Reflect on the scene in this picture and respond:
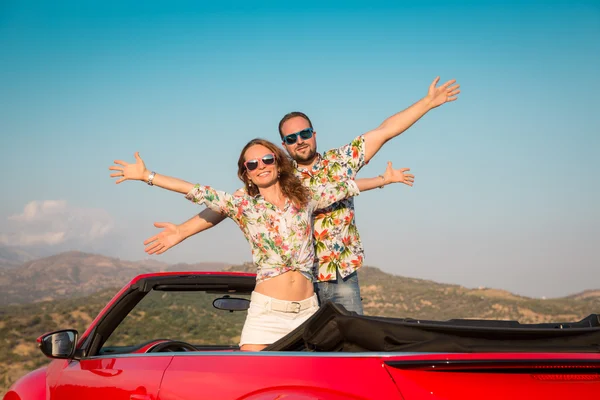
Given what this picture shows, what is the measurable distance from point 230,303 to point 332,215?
0.91 m

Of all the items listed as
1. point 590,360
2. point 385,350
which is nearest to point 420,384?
point 385,350

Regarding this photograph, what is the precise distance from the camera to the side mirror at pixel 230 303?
4.57 metres

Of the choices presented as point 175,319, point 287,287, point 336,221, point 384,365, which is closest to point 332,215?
point 336,221

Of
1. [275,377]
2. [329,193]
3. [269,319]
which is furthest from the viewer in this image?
[329,193]

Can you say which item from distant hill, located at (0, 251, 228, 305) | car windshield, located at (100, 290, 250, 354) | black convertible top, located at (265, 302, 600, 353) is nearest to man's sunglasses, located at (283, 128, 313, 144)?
car windshield, located at (100, 290, 250, 354)

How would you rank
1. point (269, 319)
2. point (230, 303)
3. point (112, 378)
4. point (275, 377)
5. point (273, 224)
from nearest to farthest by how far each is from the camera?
point (275, 377) < point (112, 378) < point (269, 319) < point (273, 224) < point (230, 303)

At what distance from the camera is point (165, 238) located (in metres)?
4.55

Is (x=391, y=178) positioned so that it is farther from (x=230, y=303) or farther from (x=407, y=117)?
(x=230, y=303)

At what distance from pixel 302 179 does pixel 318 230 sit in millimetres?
371

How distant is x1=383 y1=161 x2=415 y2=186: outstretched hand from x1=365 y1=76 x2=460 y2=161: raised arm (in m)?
0.41

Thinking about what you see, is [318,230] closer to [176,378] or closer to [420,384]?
[176,378]

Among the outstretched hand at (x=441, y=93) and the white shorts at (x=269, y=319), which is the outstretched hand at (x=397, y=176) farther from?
the white shorts at (x=269, y=319)

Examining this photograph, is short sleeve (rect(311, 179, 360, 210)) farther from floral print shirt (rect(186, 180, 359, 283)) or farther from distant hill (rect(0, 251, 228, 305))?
distant hill (rect(0, 251, 228, 305))

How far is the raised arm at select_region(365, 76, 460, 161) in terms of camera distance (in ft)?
16.4
